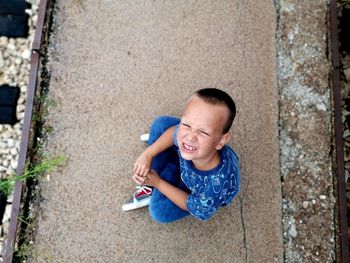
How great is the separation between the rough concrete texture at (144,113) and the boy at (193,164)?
236 millimetres

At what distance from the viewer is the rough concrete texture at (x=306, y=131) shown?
2863mm

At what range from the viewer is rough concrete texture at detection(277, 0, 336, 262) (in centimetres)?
286

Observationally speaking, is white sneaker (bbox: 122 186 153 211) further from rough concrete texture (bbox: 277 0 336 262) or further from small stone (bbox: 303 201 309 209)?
small stone (bbox: 303 201 309 209)

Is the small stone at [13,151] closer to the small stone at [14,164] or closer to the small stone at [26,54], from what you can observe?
the small stone at [14,164]

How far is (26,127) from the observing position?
9.61ft

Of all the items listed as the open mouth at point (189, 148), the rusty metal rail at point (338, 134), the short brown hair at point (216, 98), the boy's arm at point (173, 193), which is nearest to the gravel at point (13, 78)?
the boy's arm at point (173, 193)

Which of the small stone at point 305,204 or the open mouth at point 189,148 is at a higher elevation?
the open mouth at point 189,148

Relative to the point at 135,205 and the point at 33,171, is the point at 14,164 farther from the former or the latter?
the point at 135,205

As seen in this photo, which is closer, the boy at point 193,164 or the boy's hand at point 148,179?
the boy at point 193,164

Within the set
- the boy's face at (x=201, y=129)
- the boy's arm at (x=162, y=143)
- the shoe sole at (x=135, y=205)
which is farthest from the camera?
the shoe sole at (x=135, y=205)

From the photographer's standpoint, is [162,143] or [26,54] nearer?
[162,143]

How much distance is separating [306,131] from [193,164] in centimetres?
120

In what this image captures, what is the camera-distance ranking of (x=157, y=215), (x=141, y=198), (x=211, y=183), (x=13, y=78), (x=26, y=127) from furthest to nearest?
1. (x=13, y=78)
2. (x=26, y=127)
3. (x=141, y=198)
4. (x=157, y=215)
5. (x=211, y=183)

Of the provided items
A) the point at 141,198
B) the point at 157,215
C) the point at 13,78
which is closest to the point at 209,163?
the point at 157,215
